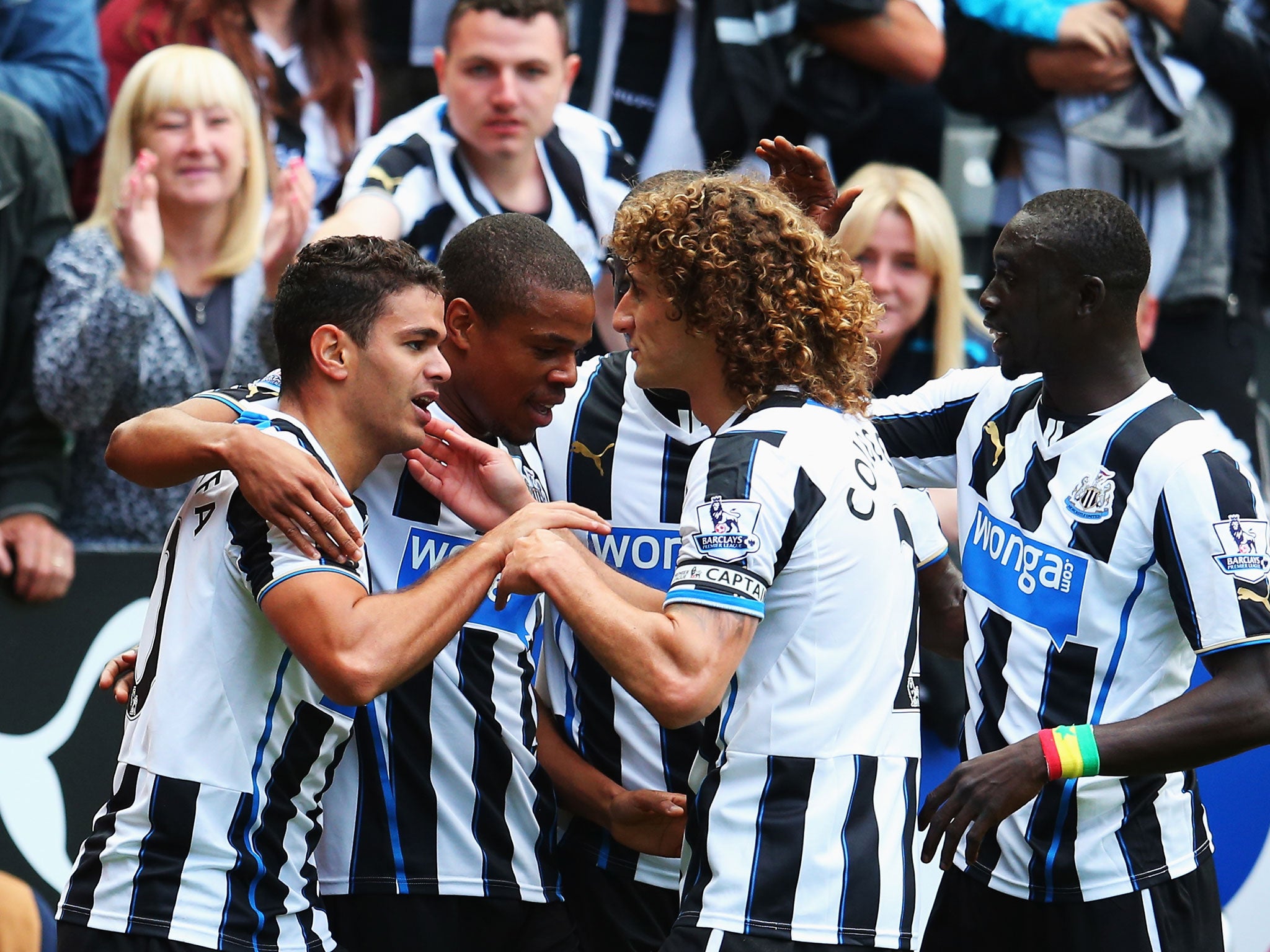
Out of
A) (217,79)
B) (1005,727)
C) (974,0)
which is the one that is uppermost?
(974,0)

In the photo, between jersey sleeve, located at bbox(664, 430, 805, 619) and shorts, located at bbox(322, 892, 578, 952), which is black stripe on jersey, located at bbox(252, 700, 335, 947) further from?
jersey sleeve, located at bbox(664, 430, 805, 619)

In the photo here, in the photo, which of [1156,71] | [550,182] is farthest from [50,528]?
[1156,71]

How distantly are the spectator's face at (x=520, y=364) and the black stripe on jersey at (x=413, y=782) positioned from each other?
24.9 inches

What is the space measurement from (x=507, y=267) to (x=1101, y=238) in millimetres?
1386

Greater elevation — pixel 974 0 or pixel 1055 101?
pixel 974 0

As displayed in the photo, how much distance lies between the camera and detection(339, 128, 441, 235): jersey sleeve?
Answer: 529 centimetres

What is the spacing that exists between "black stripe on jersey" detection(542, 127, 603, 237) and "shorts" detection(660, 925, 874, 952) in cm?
334

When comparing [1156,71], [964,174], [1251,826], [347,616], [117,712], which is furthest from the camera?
[964,174]

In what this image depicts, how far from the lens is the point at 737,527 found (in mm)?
2768

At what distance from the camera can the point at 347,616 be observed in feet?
9.18

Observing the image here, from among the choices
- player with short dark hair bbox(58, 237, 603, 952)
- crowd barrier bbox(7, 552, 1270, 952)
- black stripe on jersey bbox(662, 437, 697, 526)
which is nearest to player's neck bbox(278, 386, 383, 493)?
player with short dark hair bbox(58, 237, 603, 952)

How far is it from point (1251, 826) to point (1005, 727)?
2.48m

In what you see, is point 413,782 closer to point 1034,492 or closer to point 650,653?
point 650,653

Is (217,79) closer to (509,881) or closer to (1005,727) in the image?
(509,881)
